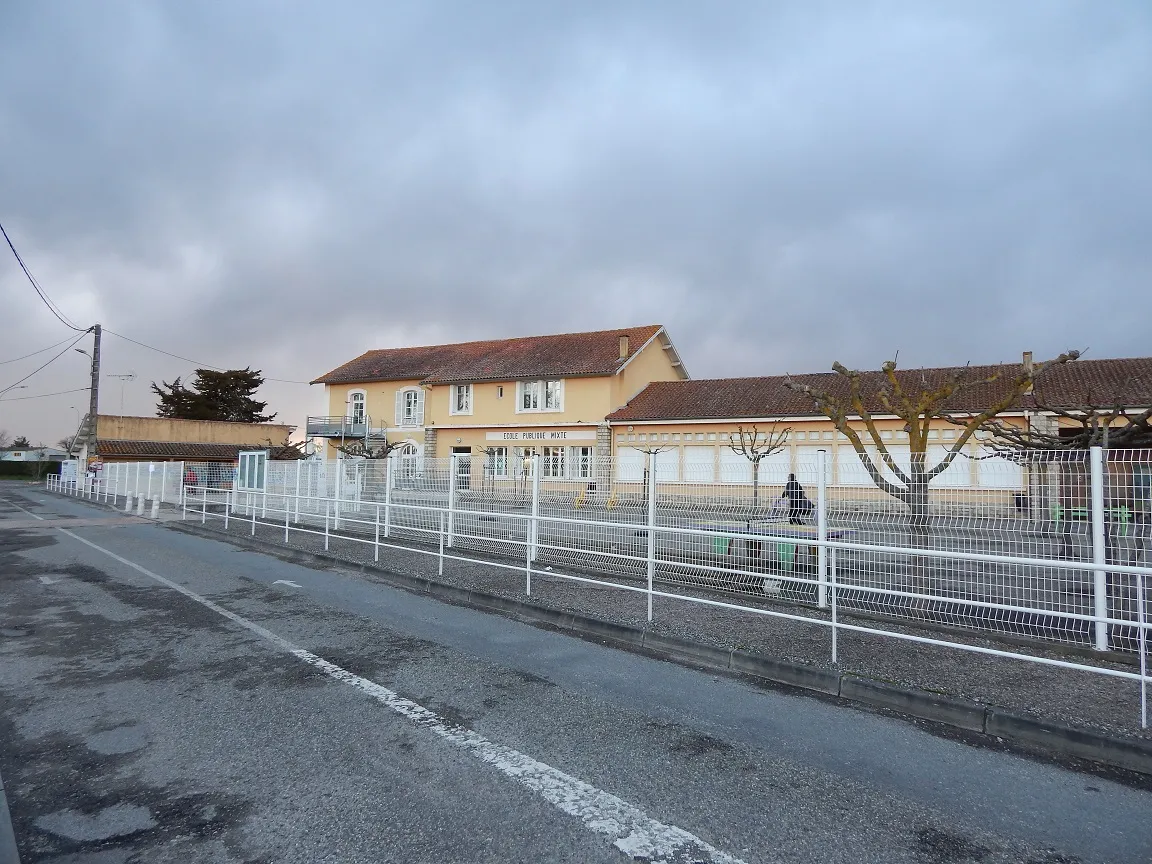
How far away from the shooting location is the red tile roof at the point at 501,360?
33844 mm

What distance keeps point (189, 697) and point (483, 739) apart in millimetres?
2305

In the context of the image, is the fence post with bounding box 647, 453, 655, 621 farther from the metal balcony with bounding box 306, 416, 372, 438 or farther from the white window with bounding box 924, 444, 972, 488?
the metal balcony with bounding box 306, 416, 372, 438

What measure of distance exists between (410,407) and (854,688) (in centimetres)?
3696

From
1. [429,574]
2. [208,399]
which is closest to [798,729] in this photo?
[429,574]

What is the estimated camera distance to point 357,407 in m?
41.6

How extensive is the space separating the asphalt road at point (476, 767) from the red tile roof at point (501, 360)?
27090mm

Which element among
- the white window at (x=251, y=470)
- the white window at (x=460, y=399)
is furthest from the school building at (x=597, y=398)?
the white window at (x=251, y=470)

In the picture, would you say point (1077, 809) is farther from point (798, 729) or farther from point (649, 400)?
point (649, 400)

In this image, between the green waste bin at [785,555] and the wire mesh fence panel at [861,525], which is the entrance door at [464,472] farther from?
the green waste bin at [785,555]

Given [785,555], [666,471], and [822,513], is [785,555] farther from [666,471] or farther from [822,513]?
[666,471]

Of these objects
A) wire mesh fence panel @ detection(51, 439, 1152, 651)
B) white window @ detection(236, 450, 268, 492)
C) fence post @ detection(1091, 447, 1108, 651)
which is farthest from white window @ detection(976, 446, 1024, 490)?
white window @ detection(236, 450, 268, 492)

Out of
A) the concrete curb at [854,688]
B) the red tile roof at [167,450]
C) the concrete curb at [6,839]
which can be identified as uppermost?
the red tile roof at [167,450]

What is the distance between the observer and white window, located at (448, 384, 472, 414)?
36.6 m

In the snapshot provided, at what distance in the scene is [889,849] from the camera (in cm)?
299
